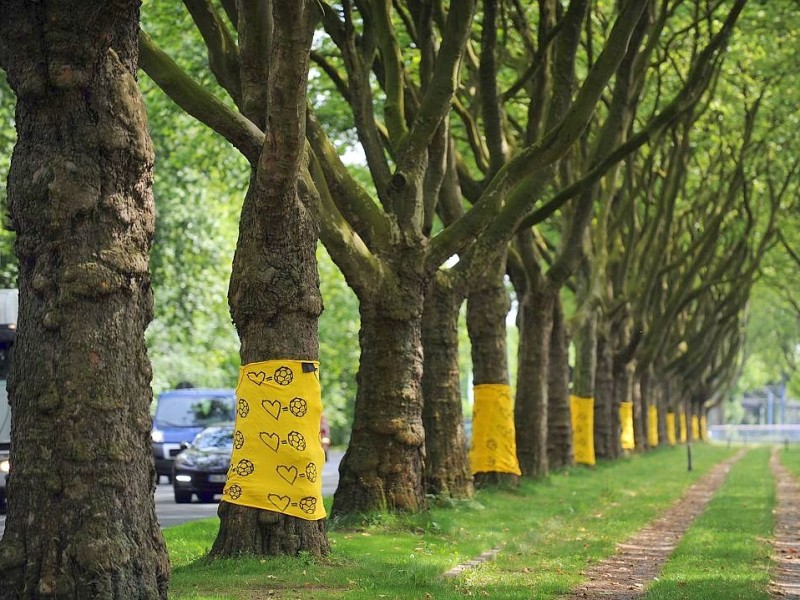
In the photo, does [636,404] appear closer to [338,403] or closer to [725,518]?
[338,403]

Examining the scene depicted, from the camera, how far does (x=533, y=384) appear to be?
2386 cm

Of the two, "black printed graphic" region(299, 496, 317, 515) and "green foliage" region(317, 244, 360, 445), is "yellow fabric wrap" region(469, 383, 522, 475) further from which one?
"green foliage" region(317, 244, 360, 445)

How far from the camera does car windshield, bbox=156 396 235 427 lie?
3006cm

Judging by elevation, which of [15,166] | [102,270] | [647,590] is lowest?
[647,590]

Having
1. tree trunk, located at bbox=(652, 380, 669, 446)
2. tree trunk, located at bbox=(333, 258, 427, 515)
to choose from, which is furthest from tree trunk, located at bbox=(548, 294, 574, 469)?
tree trunk, located at bbox=(652, 380, 669, 446)

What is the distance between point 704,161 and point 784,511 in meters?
17.0

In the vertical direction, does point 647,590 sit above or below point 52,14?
below

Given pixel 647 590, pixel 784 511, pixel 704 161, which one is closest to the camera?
pixel 647 590

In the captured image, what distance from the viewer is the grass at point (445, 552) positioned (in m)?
10.1

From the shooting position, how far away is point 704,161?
1414 inches

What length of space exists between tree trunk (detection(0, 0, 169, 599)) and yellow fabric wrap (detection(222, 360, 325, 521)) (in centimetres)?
353

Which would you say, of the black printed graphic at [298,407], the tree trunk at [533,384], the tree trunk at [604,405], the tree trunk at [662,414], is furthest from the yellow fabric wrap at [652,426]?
the black printed graphic at [298,407]

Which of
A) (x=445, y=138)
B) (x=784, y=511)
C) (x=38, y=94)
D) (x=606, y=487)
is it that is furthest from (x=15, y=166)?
(x=606, y=487)

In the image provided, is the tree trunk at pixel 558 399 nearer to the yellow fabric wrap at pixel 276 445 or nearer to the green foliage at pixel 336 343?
the yellow fabric wrap at pixel 276 445
